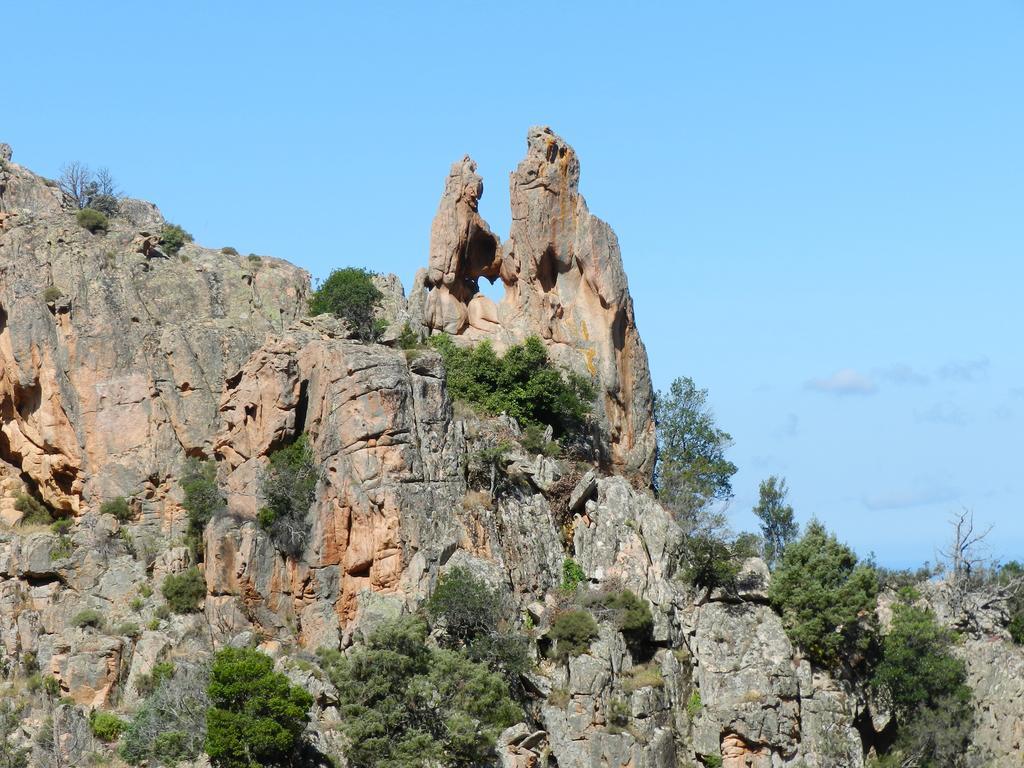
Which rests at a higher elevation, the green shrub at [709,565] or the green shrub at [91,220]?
the green shrub at [91,220]

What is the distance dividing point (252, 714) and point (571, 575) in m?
15.4

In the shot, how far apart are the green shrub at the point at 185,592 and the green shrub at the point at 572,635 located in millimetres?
13345

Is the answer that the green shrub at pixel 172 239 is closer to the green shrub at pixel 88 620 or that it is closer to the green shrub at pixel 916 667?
the green shrub at pixel 88 620

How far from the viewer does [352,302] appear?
84.5m

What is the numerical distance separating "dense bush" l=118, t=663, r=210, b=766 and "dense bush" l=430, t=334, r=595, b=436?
57.8ft

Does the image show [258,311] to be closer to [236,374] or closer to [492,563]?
[236,374]

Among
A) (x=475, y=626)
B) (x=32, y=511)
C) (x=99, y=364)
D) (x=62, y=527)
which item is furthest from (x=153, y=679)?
(x=99, y=364)

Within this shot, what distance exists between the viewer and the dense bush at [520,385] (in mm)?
81188

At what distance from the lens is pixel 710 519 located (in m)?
83.4

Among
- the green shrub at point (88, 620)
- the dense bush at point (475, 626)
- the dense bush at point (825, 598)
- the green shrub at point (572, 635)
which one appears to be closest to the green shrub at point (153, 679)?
the green shrub at point (88, 620)

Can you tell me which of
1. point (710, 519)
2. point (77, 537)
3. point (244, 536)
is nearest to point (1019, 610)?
point (710, 519)

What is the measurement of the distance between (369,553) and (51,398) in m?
15.9

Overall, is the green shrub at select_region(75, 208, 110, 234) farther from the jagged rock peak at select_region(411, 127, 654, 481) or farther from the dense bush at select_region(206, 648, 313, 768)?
the dense bush at select_region(206, 648, 313, 768)

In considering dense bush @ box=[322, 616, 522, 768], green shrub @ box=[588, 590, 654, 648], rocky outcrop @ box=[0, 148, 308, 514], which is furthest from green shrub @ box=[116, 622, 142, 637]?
green shrub @ box=[588, 590, 654, 648]
